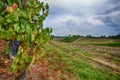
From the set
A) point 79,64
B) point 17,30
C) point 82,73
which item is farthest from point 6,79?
point 79,64

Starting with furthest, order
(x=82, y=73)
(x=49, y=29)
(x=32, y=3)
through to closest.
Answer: (x=82, y=73) < (x=32, y=3) < (x=49, y=29)

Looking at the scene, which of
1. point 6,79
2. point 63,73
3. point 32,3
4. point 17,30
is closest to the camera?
point 17,30

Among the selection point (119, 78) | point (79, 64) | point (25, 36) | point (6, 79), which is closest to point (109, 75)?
point (119, 78)

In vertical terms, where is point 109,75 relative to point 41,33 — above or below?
below

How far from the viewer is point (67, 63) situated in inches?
855

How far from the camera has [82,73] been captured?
19.8 meters

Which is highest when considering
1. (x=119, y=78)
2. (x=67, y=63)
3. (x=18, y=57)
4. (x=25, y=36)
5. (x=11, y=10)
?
(x=11, y=10)

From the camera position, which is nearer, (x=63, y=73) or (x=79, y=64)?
(x=63, y=73)

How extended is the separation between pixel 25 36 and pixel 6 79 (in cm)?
497

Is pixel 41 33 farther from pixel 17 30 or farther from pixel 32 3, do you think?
pixel 32 3

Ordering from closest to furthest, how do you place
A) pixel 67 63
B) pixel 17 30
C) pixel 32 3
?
1. pixel 17 30
2. pixel 32 3
3. pixel 67 63

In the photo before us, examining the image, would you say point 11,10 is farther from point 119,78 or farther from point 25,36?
point 119,78

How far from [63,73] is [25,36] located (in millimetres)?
11313

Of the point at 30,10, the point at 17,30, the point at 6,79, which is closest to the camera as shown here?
the point at 17,30
